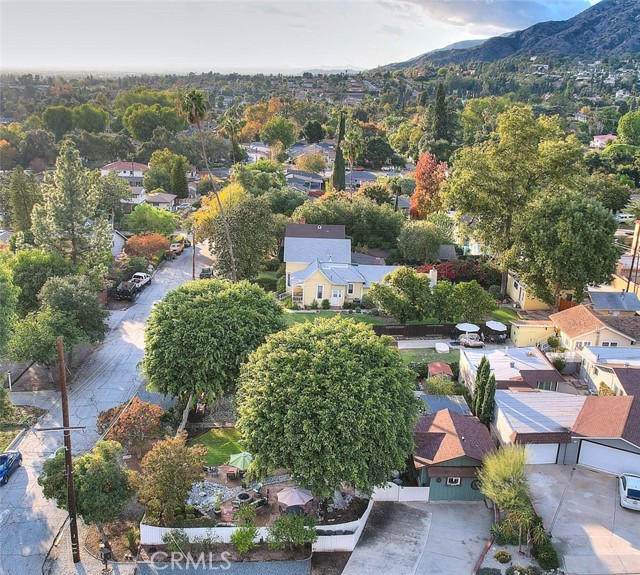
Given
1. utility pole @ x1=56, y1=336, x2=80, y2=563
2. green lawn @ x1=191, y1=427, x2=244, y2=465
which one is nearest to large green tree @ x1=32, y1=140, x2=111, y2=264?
green lawn @ x1=191, y1=427, x2=244, y2=465

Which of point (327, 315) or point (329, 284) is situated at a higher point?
point (329, 284)

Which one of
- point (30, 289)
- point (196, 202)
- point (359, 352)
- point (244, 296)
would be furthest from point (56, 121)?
point (359, 352)

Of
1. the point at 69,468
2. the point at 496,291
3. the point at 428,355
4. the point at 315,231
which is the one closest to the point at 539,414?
the point at 428,355

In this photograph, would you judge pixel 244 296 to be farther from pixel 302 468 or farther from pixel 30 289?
pixel 30 289

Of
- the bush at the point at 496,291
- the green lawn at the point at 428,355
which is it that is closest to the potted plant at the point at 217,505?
the green lawn at the point at 428,355

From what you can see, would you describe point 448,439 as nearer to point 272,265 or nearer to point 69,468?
point 69,468

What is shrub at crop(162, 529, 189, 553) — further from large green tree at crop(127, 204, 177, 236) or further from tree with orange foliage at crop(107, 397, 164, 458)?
large green tree at crop(127, 204, 177, 236)
